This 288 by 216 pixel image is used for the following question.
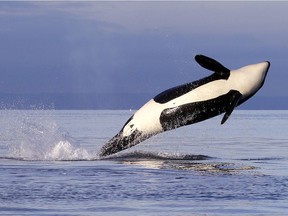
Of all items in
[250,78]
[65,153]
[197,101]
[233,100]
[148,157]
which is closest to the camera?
[233,100]

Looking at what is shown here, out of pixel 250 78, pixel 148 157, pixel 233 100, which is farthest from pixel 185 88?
pixel 148 157

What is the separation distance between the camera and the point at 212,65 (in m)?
23.6

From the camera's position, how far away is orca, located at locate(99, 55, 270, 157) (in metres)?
23.8

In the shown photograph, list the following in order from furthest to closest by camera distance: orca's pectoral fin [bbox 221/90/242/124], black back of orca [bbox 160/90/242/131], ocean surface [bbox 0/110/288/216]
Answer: black back of orca [bbox 160/90/242/131]
orca's pectoral fin [bbox 221/90/242/124]
ocean surface [bbox 0/110/288/216]

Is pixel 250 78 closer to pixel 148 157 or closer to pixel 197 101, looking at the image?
pixel 197 101

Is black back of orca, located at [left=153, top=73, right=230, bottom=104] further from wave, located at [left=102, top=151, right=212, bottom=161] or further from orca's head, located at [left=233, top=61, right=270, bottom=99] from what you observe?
wave, located at [left=102, top=151, right=212, bottom=161]

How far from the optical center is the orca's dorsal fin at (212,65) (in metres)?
23.1

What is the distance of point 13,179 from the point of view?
64.9 ft

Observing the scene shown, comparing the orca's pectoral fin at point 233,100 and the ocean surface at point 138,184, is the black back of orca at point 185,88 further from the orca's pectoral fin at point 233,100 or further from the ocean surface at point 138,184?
the ocean surface at point 138,184

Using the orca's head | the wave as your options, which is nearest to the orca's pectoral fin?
the orca's head

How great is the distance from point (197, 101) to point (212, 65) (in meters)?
1.11

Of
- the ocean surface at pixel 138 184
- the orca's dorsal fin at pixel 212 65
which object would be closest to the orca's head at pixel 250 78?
the orca's dorsal fin at pixel 212 65

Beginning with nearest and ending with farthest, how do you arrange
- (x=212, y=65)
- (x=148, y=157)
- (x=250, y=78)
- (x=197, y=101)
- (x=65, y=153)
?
1. (x=212, y=65)
2. (x=197, y=101)
3. (x=250, y=78)
4. (x=148, y=157)
5. (x=65, y=153)

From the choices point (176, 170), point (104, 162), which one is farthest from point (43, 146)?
point (176, 170)
